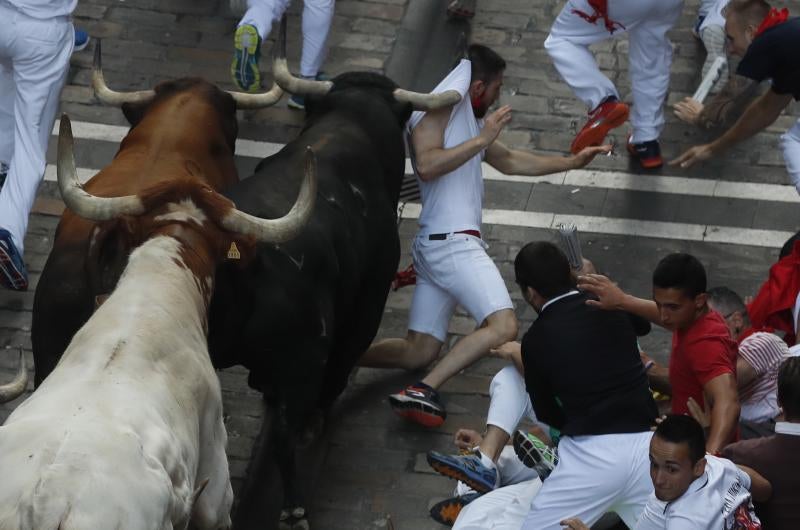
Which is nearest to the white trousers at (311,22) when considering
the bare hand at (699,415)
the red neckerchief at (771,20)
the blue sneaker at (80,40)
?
the blue sneaker at (80,40)

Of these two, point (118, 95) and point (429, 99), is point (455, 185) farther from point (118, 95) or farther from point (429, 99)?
point (118, 95)

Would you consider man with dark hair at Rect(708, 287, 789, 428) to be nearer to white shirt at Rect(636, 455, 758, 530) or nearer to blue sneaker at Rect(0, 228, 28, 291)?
white shirt at Rect(636, 455, 758, 530)

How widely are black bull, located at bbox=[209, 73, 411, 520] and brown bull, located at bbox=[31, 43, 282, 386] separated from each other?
343 millimetres

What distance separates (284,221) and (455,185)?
2165 mm

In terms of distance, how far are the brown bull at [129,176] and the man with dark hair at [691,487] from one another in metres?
2.31

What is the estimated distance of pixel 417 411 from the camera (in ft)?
26.6

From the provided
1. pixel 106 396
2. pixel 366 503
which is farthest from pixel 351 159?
pixel 106 396

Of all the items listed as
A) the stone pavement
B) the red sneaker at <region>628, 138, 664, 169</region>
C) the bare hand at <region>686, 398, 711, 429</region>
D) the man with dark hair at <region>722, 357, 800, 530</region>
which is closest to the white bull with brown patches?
the stone pavement

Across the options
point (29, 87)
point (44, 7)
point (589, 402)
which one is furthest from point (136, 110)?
point (589, 402)

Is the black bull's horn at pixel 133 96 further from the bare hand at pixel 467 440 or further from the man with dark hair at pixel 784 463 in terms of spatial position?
the man with dark hair at pixel 784 463

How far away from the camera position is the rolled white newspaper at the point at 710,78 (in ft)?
35.1

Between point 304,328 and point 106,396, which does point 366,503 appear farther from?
point 106,396

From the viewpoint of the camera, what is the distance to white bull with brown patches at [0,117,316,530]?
4.78 metres

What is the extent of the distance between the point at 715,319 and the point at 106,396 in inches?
119
